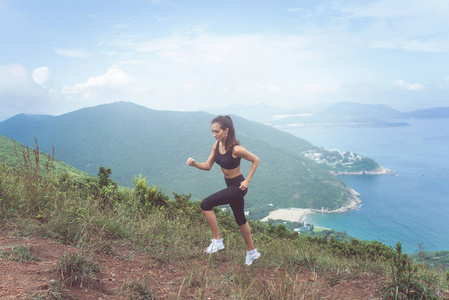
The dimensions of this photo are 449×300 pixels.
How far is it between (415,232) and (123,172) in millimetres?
94592

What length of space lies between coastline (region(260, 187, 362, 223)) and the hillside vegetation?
255ft

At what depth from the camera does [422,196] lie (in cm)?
11156

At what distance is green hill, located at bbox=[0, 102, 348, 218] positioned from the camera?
99.9m

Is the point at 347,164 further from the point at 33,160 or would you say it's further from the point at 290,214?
the point at 33,160

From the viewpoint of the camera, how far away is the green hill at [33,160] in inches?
196

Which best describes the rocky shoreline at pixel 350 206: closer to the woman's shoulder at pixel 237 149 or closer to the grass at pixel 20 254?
the woman's shoulder at pixel 237 149

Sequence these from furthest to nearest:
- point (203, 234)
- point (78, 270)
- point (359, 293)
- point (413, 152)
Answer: point (413, 152) < point (203, 234) < point (359, 293) < point (78, 270)

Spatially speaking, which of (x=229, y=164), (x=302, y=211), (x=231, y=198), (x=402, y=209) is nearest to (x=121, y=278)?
(x=231, y=198)

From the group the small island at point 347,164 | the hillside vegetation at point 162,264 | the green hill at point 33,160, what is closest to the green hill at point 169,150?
the small island at point 347,164

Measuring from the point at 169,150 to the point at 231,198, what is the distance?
12449cm

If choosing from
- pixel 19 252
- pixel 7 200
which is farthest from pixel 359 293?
pixel 7 200

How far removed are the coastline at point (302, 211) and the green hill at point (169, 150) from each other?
2275 millimetres

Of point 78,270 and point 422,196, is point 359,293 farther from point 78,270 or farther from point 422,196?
point 422,196

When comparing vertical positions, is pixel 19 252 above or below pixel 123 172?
above
